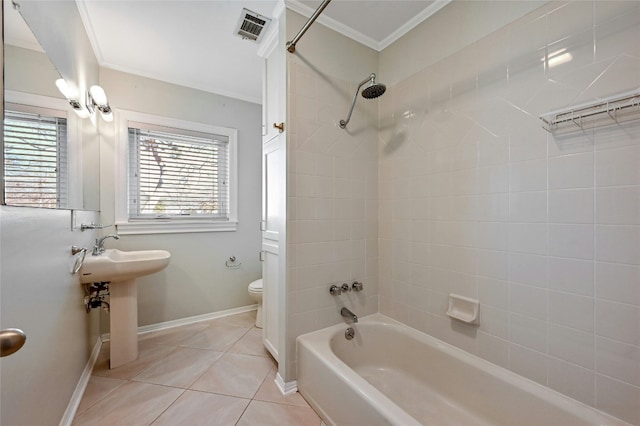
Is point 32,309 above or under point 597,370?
above

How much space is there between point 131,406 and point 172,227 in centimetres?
143

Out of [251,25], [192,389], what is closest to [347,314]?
[192,389]

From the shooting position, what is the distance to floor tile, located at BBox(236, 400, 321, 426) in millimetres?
1338

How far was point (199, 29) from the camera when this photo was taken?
1.81 m

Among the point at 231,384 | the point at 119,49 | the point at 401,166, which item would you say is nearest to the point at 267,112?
the point at 401,166

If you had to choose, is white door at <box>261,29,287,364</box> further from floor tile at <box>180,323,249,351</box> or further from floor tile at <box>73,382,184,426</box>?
floor tile at <box>73,382,184,426</box>

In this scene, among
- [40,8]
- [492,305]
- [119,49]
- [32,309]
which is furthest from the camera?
[119,49]

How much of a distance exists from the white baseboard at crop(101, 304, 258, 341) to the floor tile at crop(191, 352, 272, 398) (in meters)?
0.76

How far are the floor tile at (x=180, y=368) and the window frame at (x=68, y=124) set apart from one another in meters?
1.21

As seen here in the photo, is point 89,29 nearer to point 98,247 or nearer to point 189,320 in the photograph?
point 98,247

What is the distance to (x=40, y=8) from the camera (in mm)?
1075

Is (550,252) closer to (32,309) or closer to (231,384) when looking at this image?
(231,384)

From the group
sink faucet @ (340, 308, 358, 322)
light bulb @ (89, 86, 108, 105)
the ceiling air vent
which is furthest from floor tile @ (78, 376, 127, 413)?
the ceiling air vent

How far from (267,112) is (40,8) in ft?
3.72
